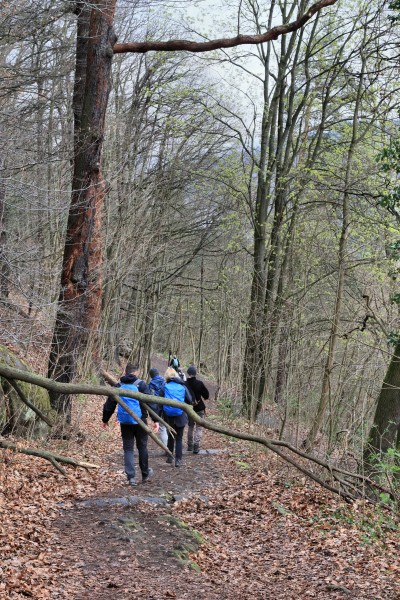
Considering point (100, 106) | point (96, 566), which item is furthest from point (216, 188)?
point (96, 566)

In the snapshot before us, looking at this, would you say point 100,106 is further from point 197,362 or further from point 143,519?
point 197,362

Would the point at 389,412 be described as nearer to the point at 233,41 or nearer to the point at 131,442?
the point at 131,442

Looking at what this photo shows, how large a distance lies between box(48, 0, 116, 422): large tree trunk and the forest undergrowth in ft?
5.19

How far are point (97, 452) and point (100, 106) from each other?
6138 mm

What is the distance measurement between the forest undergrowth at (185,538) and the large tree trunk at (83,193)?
5.19ft

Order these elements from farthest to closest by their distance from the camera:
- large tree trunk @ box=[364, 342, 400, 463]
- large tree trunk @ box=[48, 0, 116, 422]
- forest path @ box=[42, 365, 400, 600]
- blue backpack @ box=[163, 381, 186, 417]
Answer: large tree trunk @ box=[364, 342, 400, 463] < large tree trunk @ box=[48, 0, 116, 422] < blue backpack @ box=[163, 381, 186, 417] < forest path @ box=[42, 365, 400, 600]

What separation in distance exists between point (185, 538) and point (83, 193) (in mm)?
6342

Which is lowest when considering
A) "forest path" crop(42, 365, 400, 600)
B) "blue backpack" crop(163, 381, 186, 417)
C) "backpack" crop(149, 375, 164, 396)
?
"forest path" crop(42, 365, 400, 600)

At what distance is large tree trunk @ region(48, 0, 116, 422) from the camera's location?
1123cm

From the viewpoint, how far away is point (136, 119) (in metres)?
21.9

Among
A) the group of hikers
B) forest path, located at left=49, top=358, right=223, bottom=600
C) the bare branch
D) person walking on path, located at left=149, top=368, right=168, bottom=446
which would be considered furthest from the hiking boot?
the bare branch

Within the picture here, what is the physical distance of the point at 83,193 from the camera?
11516mm

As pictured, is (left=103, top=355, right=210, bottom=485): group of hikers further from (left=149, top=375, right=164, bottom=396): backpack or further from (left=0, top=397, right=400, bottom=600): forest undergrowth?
(left=0, top=397, right=400, bottom=600): forest undergrowth

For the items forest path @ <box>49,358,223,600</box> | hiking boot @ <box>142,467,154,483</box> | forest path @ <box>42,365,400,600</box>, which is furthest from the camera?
hiking boot @ <box>142,467,154,483</box>
